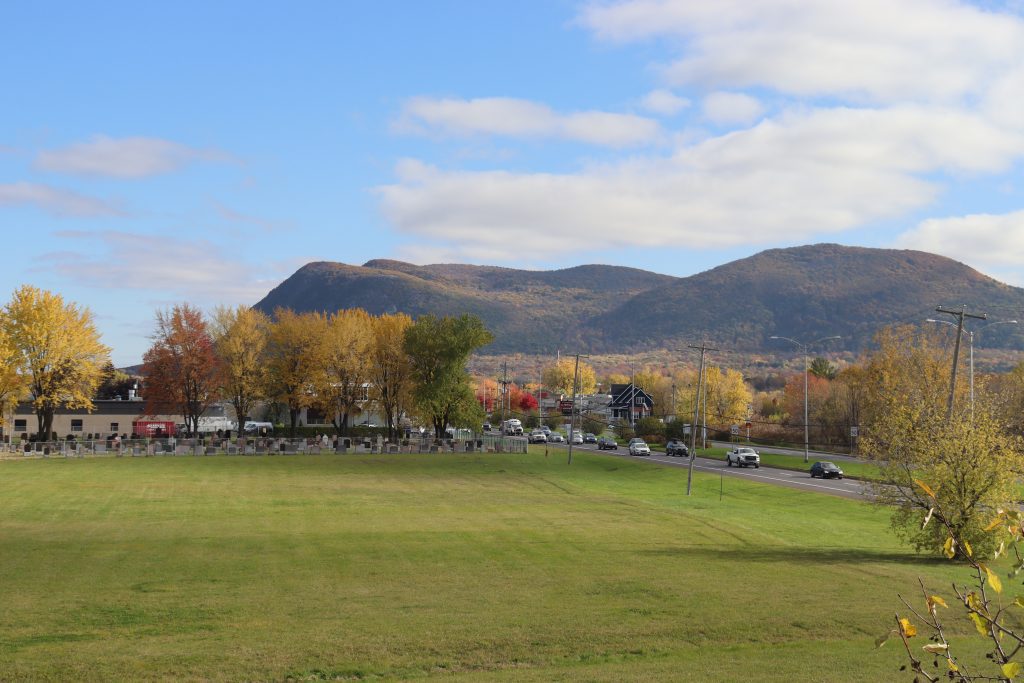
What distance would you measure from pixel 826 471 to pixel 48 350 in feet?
224

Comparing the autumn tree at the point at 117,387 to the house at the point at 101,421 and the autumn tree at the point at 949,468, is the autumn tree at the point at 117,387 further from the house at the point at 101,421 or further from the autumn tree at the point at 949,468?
the autumn tree at the point at 949,468

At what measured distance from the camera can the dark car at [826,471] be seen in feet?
214

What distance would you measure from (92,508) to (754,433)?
90.2m

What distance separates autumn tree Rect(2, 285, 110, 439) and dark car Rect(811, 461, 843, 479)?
210 ft

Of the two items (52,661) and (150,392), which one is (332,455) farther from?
(52,661)

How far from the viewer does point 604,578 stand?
2602 cm

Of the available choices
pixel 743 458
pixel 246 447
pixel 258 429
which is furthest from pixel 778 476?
pixel 258 429

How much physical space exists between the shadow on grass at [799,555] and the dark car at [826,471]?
32.8 meters

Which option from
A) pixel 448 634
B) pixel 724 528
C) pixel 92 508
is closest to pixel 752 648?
pixel 448 634

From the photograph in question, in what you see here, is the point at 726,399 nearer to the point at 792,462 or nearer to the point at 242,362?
the point at 792,462

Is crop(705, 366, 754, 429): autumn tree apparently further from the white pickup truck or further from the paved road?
the paved road

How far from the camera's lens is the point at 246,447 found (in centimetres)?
8331

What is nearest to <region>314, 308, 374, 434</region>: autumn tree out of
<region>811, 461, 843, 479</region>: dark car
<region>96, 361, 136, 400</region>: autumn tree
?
<region>96, 361, 136, 400</region>: autumn tree

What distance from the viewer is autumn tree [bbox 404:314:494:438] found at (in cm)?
9406
